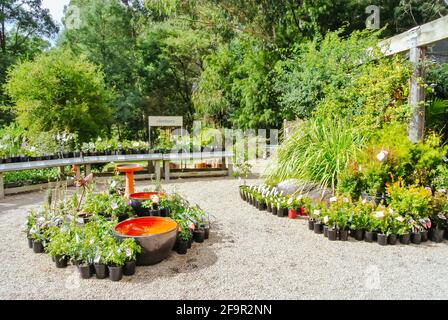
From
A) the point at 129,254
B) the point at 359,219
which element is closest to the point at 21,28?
the point at 129,254

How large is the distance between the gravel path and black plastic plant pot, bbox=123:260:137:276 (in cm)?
7

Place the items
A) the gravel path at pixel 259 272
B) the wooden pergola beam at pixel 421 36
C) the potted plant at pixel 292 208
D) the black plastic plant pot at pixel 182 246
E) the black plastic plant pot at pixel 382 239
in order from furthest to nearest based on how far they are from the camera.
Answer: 1. the potted plant at pixel 292 208
2. the wooden pergola beam at pixel 421 36
3. the black plastic plant pot at pixel 382 239
4. the black plastic plant pot at pixel 182 246
5. the gravel path at pixel 259 272

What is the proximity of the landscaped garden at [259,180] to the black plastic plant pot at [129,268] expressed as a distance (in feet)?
0.10

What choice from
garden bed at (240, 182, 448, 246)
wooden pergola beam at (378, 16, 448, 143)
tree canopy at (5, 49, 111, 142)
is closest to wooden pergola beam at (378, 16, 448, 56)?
wooden pergola beam at (378, 16, 448, 143)

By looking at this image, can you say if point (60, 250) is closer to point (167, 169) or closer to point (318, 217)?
point (318, 217)

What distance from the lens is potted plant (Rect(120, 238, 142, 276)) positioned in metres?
2.95

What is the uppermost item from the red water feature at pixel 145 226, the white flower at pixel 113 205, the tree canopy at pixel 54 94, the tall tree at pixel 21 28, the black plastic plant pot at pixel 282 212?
the tall tree at pixel 21 28

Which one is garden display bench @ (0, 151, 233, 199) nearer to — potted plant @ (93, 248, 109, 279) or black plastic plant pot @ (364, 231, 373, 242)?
potted plant @ (93, 248, 109, 279)

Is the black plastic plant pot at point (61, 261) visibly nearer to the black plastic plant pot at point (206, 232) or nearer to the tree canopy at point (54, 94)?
the black plastic plant pot at point (206, 232)

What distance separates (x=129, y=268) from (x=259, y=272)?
3.58 feet

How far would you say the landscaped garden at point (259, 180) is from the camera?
9.73 ft

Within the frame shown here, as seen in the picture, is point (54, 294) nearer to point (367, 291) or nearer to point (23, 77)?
point (367, 291)

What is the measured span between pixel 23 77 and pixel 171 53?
7.10m

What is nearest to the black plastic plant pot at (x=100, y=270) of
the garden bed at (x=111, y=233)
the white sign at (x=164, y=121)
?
the garden bed at (x=111, y=233)
